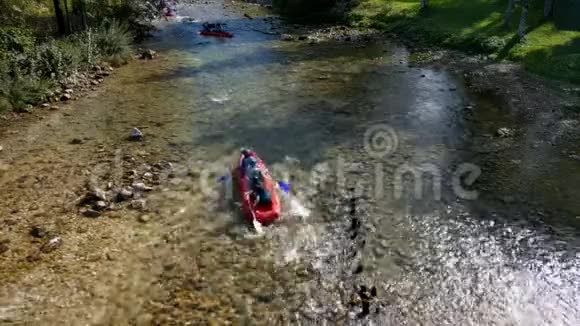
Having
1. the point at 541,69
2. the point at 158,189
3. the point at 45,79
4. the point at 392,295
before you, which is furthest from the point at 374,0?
the point at 392,295

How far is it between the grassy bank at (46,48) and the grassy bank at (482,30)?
20688mm

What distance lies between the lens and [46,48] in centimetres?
2342

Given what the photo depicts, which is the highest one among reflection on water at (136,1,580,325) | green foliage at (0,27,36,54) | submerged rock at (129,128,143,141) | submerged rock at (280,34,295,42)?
green foliage at (0,27,36,54)

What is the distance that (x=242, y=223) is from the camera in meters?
13.7

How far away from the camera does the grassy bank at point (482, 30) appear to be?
1050 inches

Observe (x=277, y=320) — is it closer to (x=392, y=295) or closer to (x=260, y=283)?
(x=260, y=283)

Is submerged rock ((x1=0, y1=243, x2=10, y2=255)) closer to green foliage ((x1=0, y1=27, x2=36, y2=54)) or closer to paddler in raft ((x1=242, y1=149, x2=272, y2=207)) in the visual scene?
paddler in raft ((x1=242, y1=149, x2=272, y2=207))

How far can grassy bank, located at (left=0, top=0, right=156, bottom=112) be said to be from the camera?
21.1m

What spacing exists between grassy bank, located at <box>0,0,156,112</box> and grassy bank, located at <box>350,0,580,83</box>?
2069 centimetres

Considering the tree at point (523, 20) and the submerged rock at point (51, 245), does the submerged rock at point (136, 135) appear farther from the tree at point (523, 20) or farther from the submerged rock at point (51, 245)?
the tree at point (523, 20)

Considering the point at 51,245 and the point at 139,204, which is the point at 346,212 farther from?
the point at 51,245

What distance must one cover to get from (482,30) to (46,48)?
27.2 m

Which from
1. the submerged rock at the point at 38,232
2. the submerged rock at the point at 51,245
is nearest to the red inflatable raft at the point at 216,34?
the submerged rock at the point at 38,232

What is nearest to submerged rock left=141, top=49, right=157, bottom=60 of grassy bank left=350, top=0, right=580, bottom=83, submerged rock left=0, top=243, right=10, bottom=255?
grassy bank left=350, top=0, right=580, bottom=83
